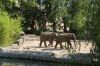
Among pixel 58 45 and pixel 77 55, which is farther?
pixel 58 45

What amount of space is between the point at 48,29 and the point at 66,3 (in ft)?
9.75

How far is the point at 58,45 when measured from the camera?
21.6 m

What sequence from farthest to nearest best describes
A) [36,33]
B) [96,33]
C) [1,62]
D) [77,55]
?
[36,33] → [1,62] → [77,55] → [96,33]

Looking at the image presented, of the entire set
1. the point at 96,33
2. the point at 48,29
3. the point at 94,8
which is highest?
the point at 94,8

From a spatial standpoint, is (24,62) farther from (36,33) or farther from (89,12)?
(36,33)

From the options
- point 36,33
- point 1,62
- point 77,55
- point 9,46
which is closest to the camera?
point 77,55

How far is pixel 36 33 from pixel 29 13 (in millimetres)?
1926

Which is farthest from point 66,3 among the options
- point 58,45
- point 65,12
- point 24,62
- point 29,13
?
point 24,62

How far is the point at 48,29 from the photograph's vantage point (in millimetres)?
34312

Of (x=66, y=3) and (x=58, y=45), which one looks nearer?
(x=58, y=45)

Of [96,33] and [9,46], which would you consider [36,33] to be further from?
[96,33]

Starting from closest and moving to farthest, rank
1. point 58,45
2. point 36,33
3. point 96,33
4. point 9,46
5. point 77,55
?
point 96,33
point 77,55
point 9,46
point 58,45
point 36,33

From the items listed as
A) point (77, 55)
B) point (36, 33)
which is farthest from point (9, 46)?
point (36, 33)

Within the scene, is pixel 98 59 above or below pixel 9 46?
above
